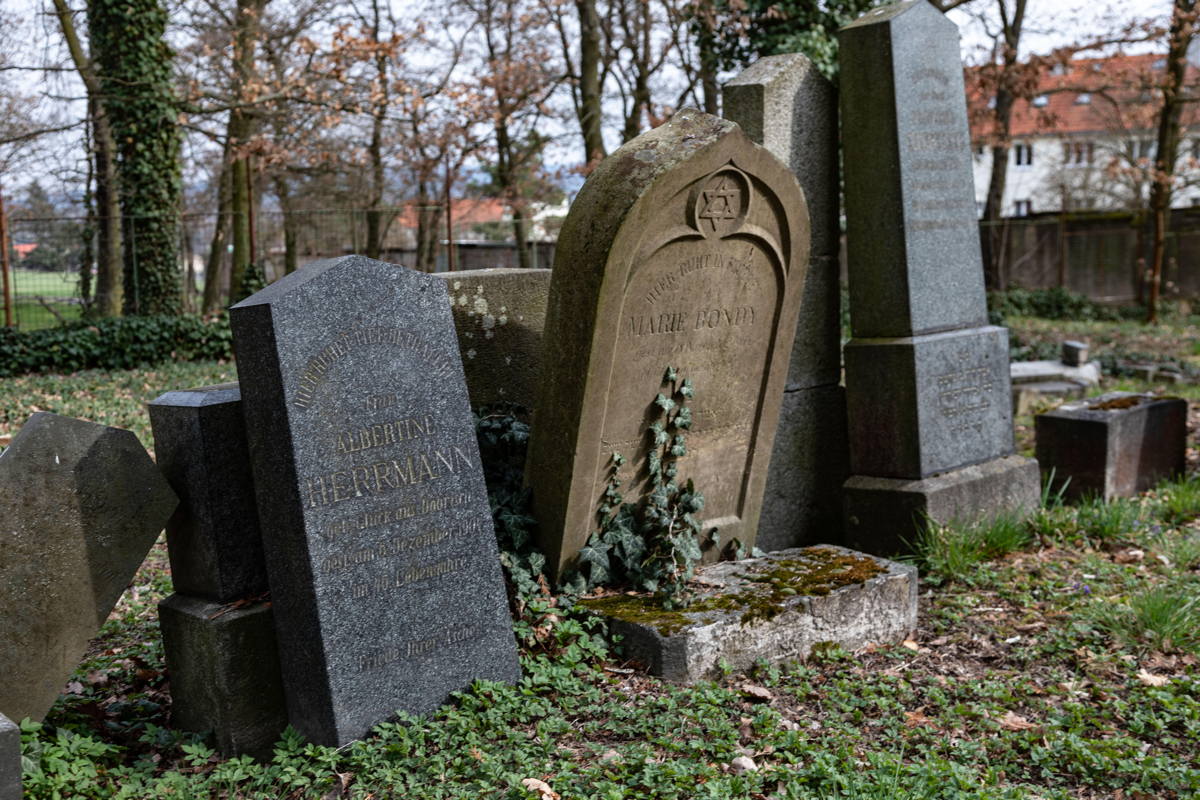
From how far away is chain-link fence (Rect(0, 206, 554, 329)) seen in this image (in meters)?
13.8

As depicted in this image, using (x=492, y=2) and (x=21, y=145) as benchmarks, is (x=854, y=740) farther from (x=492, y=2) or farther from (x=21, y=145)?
(x=492, y=2)

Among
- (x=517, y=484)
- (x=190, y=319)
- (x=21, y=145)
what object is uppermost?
(x=21, y=145)

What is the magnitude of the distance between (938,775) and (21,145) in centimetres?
1595

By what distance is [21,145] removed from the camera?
605 inches

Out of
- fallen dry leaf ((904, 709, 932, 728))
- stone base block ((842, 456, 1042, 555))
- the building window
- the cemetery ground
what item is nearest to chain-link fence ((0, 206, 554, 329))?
the cemetery ground

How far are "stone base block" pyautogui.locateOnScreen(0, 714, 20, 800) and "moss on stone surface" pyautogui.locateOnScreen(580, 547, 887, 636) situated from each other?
2.26 m

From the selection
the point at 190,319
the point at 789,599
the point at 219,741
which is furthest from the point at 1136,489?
the point at 190,319

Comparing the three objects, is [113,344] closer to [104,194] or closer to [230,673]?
[104,194]

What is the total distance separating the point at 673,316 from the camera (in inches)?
193

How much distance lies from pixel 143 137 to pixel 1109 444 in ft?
41.4

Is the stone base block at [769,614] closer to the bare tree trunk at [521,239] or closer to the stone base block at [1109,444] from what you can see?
the stone base block at [1109,444]

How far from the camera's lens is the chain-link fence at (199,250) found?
1379 cm

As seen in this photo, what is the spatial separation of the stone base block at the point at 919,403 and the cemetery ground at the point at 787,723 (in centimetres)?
83

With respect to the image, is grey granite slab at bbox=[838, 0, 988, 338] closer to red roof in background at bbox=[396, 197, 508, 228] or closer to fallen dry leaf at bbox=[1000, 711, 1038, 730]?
fallen dry leaf at bbox=[1000, 711, 1038, 730]
